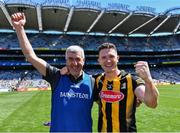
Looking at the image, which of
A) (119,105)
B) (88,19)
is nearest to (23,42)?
(119,105)

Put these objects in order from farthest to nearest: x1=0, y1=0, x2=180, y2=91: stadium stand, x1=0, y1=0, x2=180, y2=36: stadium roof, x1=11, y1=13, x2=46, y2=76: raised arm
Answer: x1=0, y1=0, x2=180, y2=91: stadium stand → x1=0, y1=0, x2=180, y2=36: stadium roof → x1=11, y1=13, x2=46, y2=76: raised arm

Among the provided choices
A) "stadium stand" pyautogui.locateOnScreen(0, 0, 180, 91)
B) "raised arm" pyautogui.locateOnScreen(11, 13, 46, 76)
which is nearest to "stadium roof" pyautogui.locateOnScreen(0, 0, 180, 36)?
"stadium stand" pyautogui.locateOnScreen(0, 0, 180, 91)

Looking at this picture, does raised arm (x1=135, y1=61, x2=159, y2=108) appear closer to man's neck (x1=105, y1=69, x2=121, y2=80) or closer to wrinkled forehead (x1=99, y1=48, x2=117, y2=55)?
man's neck (x1=105, y1=69, x2=121, y2=80)

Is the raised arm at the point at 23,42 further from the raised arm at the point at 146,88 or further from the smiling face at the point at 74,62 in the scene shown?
the raised arm at the point at 146,88

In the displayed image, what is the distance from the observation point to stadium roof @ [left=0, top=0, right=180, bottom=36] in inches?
2377

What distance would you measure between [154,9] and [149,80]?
66.8 m

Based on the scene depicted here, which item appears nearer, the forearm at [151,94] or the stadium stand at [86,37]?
the forearm at [151,94]

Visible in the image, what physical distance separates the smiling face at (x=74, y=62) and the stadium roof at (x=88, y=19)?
179 feet

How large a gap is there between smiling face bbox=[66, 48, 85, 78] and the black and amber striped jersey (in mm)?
448

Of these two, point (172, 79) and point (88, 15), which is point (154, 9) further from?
point (172, 79)

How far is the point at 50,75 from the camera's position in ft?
15.5

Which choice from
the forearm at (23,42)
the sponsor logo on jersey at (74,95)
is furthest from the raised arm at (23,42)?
the sponsor logo on jersey at (74,95)

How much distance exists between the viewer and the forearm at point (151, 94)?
3.89 m

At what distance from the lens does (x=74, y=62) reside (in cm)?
457
